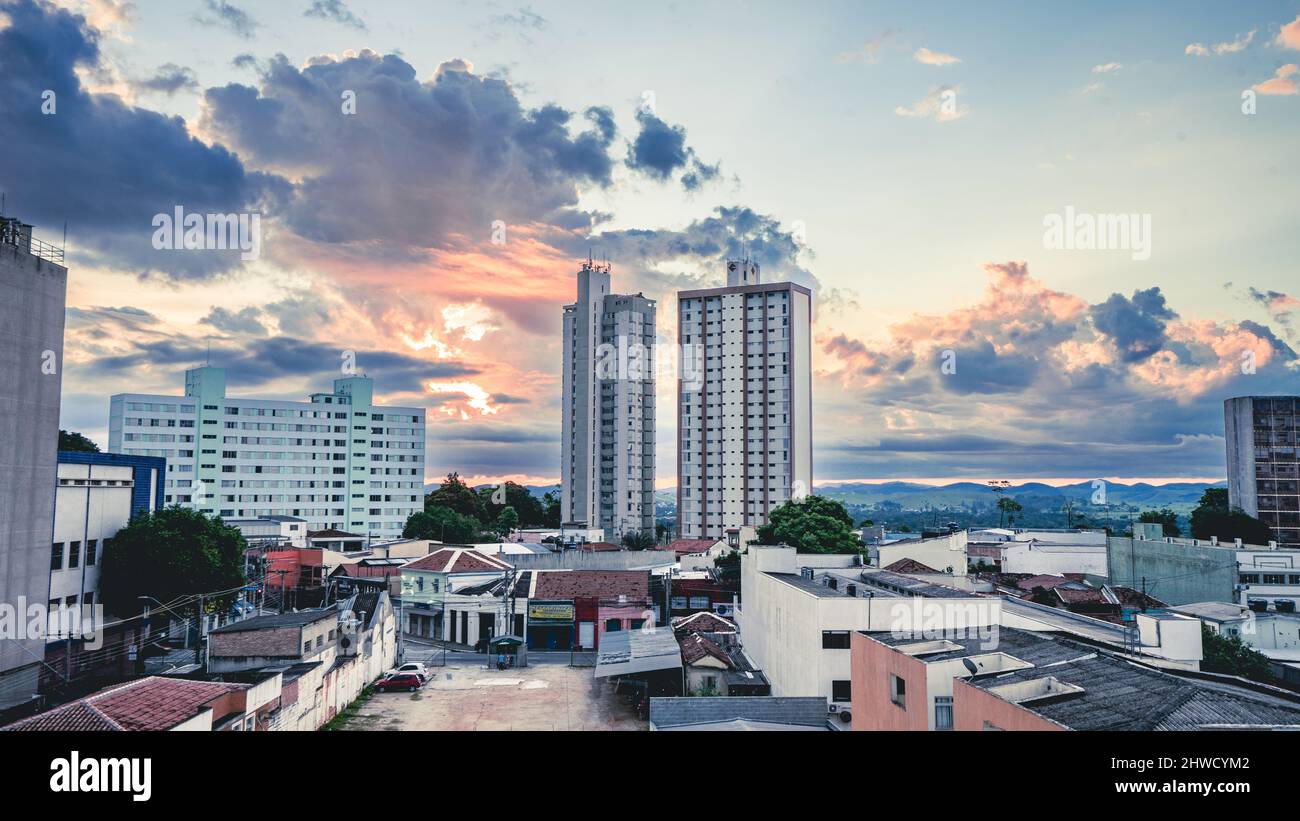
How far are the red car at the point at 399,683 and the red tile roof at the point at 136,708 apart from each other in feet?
45.8

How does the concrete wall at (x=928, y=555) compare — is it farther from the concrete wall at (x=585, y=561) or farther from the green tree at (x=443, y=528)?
the green tree at (x=443, y=528)

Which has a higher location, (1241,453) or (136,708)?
(1241,453)

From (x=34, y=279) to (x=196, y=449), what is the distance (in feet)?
190

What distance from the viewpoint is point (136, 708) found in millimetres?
12586

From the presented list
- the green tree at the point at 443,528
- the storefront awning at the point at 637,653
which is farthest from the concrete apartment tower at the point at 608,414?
the storefront awning at the point at 637,653

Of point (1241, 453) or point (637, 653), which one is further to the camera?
point (1241, 453)

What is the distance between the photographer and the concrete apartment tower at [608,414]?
89.4 metres

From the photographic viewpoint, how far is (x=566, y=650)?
37812mm

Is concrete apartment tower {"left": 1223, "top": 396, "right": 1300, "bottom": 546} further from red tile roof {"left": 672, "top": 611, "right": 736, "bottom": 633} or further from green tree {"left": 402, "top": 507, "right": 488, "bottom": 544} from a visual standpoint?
green tree {"left": 402, "top": 507, "right": 488, "bottom": 544}

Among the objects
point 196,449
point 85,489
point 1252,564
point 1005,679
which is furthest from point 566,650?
point 196,449

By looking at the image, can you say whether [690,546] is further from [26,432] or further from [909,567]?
[26,432]

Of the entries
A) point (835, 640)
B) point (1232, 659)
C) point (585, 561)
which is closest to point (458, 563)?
point (585, 561)

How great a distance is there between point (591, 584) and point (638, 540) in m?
40.0
